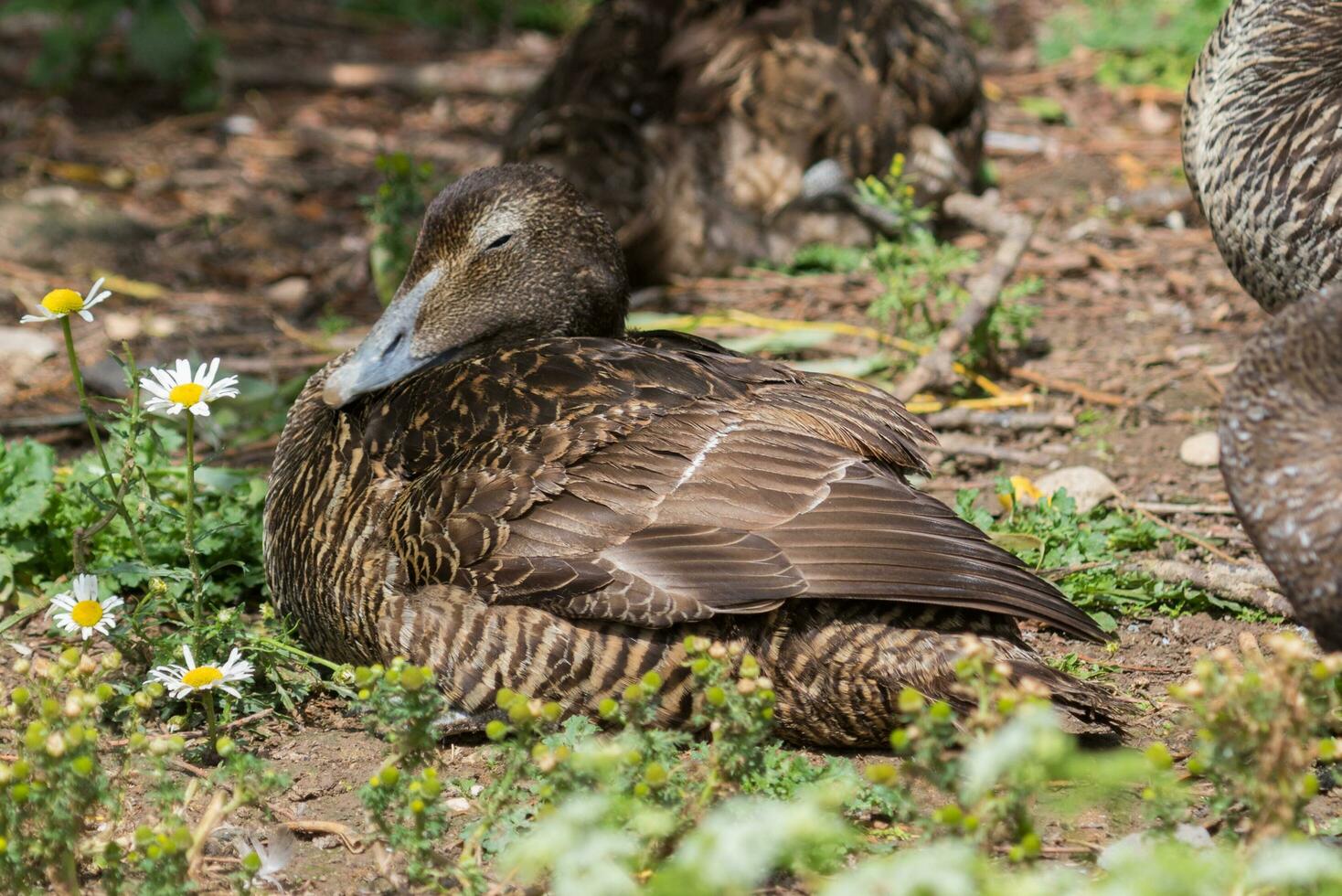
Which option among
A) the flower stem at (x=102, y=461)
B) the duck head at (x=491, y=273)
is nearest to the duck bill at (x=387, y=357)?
the duck head at (x=491, y=273)

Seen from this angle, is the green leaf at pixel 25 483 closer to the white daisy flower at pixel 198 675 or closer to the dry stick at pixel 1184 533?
the white daisy flower at pixel 198 675

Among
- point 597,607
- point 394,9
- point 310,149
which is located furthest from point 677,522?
point 394,9

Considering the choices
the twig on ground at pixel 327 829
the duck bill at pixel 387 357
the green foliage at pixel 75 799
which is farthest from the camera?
the duck bill at pixel 387 357

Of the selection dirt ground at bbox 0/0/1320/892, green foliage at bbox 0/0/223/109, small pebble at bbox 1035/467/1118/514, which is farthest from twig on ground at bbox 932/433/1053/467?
green foliage at bbox 0/0/223/109

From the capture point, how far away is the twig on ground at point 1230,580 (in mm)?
4152

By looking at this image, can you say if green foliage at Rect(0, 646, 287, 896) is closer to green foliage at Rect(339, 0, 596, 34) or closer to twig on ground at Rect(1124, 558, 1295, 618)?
twig on ground at Rect(1124, 558, 1295, 618)

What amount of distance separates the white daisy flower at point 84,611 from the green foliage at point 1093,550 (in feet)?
7.75

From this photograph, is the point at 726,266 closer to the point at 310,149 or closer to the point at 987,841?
the point at 310,149

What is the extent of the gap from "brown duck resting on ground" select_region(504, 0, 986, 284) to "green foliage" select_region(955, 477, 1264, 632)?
106 inches

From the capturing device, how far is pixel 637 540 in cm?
347

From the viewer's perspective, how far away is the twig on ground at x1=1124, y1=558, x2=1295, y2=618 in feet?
13.6

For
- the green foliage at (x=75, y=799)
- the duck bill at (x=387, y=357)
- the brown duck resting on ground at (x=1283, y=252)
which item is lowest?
the green foliage at (x=75, y=799)

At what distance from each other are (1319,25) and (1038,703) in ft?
9.73

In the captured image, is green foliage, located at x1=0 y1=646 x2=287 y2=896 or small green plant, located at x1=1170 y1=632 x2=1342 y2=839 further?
green foliage, located at x1=0 y1=646 x2=287 y2=896
